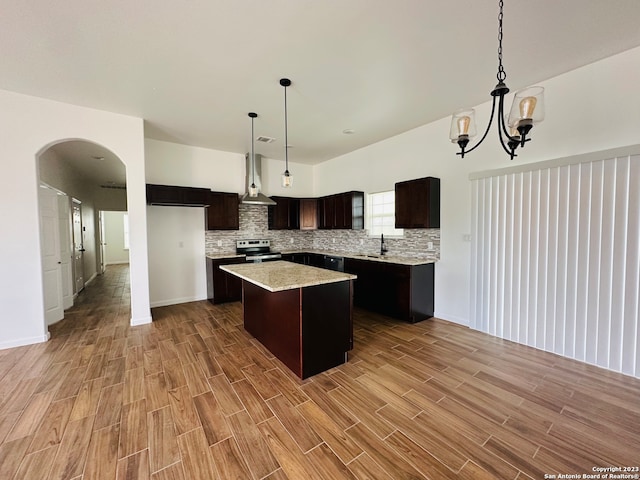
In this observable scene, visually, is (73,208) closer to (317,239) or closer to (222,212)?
(222,212)

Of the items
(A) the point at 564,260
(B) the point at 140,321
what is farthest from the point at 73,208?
(A) the point at 564,260

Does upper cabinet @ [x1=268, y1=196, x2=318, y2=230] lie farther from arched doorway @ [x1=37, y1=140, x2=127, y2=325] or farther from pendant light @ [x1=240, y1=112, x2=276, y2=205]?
arched doorway @ [x1=37, y1=140, x2=127, y2=325]

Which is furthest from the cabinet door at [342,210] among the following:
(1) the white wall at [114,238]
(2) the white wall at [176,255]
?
(1) the white wall at [114,238]

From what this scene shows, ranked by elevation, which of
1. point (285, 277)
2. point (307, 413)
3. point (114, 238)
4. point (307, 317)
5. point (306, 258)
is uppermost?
point (114, 238)

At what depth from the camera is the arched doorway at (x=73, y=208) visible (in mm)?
4070

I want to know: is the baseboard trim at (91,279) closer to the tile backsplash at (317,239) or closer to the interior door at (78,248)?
the interior door at (78,248)

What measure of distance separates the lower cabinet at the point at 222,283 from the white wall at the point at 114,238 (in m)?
8.98

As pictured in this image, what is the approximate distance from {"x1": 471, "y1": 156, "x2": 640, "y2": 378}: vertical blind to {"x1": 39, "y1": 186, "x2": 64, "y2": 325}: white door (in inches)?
246

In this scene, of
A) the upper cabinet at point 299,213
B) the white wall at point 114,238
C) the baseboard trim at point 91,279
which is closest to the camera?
the upper cabinet at point 299,213

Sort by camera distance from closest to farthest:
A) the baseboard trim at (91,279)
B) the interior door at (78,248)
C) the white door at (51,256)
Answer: the white door at (51,256) → the interior door at (78,248) → the baseboard trim at (91,279)

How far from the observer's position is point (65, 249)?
Result: 4770 millimetres

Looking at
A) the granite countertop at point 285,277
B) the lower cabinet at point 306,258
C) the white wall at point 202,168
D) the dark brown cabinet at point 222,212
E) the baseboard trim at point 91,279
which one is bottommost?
the baseboard trim at point 91,279

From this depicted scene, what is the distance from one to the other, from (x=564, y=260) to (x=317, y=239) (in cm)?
479

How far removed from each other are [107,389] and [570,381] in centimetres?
422
